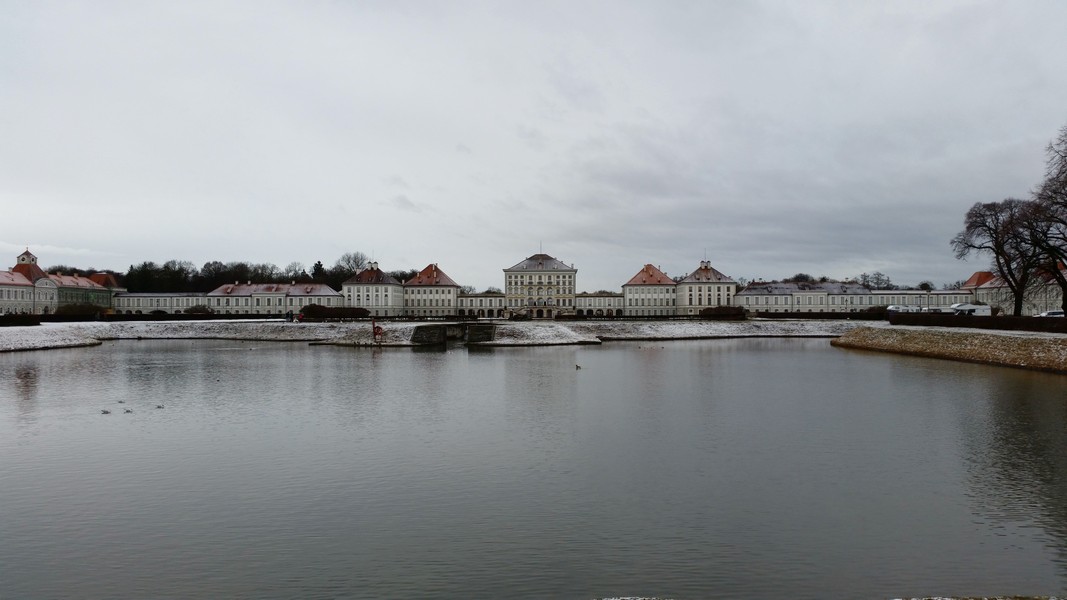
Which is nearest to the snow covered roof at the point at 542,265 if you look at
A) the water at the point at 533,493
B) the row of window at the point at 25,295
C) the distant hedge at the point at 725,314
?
the distant hedge at the point at 725,314

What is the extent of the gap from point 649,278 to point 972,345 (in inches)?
2526

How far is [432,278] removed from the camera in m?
95.6

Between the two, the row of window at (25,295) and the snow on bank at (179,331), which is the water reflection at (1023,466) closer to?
the snow on bank at (179,331)

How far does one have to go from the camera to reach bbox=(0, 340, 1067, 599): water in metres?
6.93

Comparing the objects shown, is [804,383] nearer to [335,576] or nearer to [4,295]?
[335,576]

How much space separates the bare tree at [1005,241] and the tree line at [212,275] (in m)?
79.6

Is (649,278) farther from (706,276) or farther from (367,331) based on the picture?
(367,331)

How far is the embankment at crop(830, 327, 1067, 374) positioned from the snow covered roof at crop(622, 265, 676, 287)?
51473 millimetres

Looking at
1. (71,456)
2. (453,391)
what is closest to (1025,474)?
(453,391)

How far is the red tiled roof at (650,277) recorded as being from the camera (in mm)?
96312

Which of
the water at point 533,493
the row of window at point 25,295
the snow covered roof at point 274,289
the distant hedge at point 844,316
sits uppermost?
the snow covered roof at point 274,289

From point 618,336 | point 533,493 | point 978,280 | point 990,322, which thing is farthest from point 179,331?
point 978,280

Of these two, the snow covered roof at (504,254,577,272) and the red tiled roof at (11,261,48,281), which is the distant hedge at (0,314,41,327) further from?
the snow covered roof at (504,254,577,272)

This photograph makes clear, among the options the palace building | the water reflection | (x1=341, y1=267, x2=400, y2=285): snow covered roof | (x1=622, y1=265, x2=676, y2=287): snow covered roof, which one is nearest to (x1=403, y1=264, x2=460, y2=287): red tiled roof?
(x1=341, y1=267, x2=400, y2=285): snow covered roof
